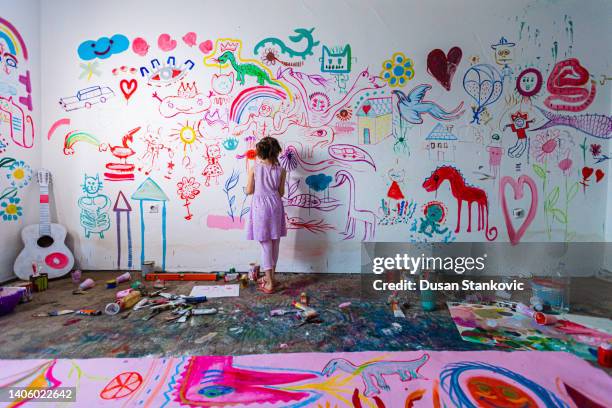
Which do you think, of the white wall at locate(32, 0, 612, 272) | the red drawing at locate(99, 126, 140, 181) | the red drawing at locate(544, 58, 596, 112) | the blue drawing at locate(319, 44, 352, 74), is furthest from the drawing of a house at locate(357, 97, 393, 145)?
the red drawing at locate(99, 126, 140, 181)

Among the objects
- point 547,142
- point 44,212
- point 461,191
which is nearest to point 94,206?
point 44,212

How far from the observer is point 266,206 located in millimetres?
2713

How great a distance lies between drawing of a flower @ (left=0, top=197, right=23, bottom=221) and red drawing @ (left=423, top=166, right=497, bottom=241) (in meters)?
3.78

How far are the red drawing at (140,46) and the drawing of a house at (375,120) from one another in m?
2.12

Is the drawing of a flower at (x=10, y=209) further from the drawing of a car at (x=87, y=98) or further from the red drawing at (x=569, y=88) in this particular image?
the red drawing at (x=569, y=88)

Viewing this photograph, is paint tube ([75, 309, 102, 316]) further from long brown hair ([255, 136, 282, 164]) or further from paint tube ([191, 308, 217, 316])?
long brown hair ([255, 136, 282, 164])

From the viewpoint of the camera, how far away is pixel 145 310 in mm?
2357

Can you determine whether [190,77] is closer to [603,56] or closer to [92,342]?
[92,342]

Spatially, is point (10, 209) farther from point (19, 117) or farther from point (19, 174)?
point (19, 117)

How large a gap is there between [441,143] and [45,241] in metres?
3.92

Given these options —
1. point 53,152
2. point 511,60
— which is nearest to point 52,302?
point 53,152

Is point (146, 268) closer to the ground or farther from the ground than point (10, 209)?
closer to the ground

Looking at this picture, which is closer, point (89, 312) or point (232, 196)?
point (89, 312)

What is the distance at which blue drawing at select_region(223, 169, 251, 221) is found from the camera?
10.3ft
